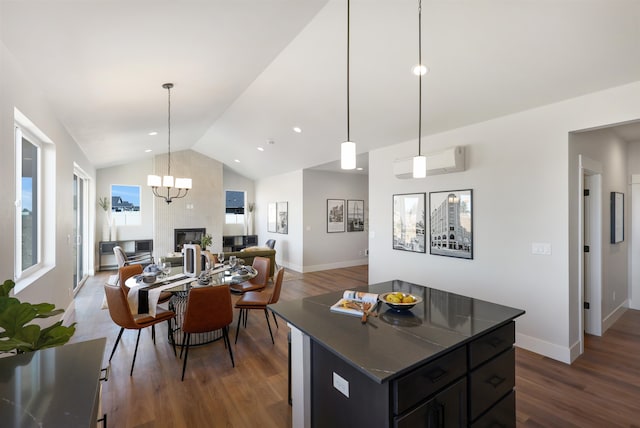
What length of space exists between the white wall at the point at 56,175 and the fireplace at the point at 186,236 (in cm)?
353

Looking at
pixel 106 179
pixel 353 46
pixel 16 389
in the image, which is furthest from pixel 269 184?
pixel 16 389

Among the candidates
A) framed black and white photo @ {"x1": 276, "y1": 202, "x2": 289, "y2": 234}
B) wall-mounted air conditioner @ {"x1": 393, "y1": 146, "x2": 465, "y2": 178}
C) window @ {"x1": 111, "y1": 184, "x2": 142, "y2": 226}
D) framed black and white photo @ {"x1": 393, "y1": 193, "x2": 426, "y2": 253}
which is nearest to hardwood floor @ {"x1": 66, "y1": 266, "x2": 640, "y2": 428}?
framed black and white photo @ {"x1": 393, "y1": 193, "x2": 426, "y2": 253}

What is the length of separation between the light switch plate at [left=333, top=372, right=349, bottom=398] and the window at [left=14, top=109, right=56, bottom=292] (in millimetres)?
2715

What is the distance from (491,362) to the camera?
1727 millimetres

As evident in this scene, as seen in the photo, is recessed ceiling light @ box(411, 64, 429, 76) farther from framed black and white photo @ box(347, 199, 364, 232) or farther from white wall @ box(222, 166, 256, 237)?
white wall @ box(222, 166, 256, 237)

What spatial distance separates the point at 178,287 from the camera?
3.03 m

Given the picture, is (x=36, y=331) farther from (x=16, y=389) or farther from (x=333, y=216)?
(x=333, y=216)

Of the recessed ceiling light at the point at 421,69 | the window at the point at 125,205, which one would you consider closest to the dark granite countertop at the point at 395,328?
the recessed ceiling light at the point at 421,69

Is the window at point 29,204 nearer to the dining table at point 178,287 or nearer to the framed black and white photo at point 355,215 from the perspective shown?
the dining table at point 178,287

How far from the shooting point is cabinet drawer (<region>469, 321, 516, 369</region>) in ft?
5.28

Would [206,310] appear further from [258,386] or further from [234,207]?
[234,207]

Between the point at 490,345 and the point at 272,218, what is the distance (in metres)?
7.76

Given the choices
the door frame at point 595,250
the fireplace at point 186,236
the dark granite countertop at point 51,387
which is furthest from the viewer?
the fireplace at point 186,236

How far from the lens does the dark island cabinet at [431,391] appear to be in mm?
1296
